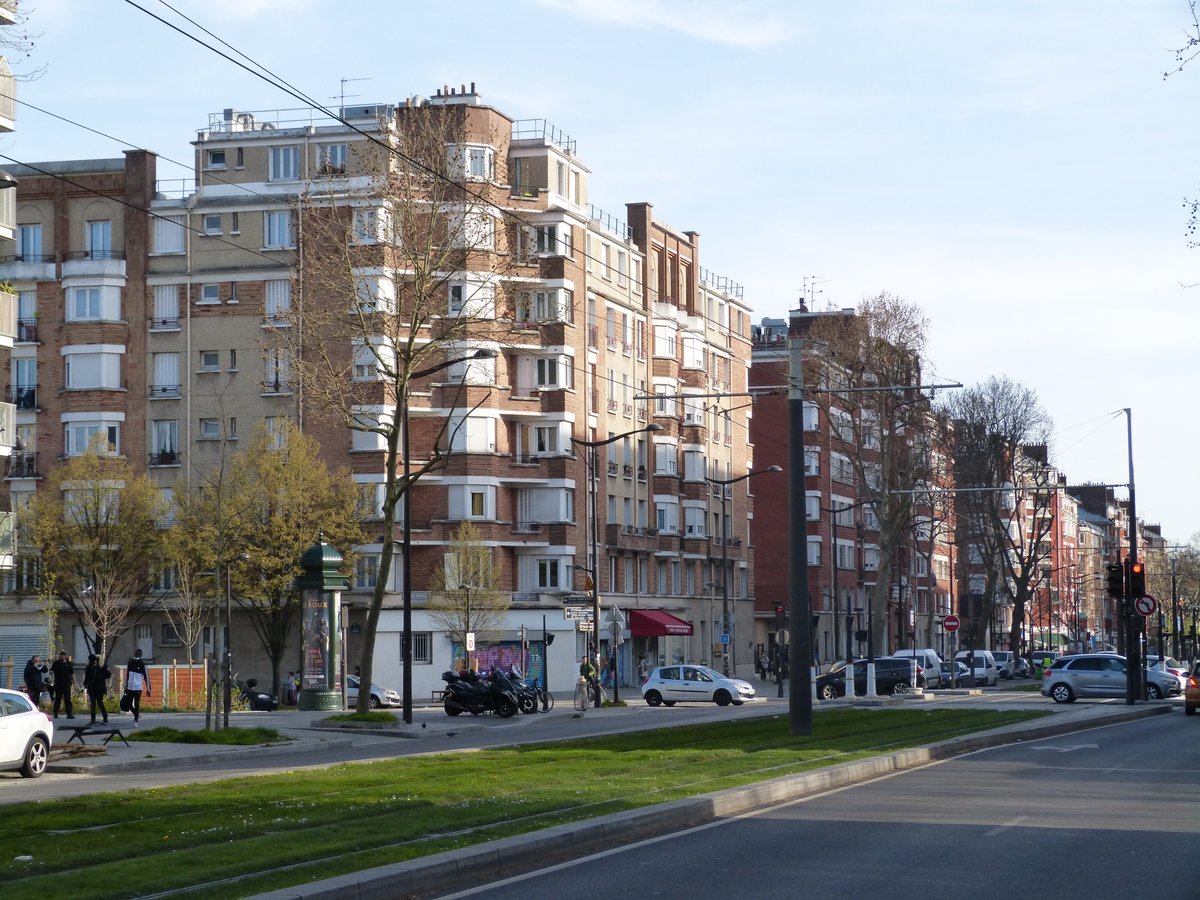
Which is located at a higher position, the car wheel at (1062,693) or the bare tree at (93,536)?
the bare tree at (93,536)

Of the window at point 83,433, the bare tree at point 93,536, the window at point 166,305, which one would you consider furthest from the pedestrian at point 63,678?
the window at point 166,305

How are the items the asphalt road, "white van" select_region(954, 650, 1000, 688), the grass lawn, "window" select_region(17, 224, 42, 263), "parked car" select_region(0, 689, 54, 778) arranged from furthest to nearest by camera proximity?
"white van" select_region(954, 650, 1000, 688), "window" select_region(17, 224, 42, 263), "parked car" select_region(0, 689, 54, 778), the grass lawn, the asphalt road

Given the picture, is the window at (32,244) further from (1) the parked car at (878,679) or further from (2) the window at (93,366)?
(1) the parked car at (878,679)

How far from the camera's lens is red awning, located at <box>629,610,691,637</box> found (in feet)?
249

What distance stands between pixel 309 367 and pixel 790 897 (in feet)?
117

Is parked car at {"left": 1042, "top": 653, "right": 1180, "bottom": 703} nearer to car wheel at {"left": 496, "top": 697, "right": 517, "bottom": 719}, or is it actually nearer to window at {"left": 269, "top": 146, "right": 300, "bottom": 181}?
car wheel at {"left": 496, "top": 697, "right": 517, "bottom": 719}

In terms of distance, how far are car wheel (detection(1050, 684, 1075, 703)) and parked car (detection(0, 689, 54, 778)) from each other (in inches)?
1408

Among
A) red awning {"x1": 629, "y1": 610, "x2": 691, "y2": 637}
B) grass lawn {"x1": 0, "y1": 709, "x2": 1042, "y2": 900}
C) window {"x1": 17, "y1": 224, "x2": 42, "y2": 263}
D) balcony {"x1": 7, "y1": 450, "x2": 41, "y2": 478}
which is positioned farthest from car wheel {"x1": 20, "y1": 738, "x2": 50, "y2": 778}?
red awning {"x1": 629, "y1": 610, "x2": 691, "y2": 637}

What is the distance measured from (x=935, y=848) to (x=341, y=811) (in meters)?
5.82

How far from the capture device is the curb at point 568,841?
11148 mm

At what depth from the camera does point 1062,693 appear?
52562 mm

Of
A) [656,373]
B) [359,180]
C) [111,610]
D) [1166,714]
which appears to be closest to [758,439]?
[656,373]

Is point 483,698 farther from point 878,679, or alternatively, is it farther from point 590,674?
point 878,679

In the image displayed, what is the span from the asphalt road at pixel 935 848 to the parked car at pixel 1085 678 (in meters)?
31.6
